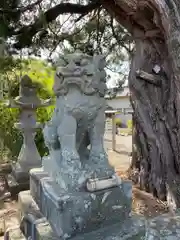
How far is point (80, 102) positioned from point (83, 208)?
494 mm

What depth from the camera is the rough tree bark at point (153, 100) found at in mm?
2600

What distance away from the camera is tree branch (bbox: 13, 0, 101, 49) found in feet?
9.25

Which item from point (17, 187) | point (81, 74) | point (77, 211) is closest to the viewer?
point (77, 211)

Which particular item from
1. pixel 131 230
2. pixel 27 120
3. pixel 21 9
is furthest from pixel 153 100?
pixel 131 230

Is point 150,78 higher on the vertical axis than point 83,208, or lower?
higher

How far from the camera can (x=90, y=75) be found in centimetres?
117

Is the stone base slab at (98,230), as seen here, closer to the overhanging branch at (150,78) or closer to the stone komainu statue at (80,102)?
the stone komainu statue at (80,102)

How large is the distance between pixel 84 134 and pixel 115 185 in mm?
321

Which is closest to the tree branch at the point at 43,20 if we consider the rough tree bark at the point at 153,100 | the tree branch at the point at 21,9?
the tree branch at the point at 21,9

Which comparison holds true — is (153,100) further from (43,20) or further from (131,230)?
(131,230)

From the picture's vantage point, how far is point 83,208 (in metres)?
1.04

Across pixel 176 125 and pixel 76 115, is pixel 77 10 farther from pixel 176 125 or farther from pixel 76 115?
pixel 76 115

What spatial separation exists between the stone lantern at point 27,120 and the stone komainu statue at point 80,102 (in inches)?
60.0

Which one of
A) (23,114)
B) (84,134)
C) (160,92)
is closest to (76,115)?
(84,134)
